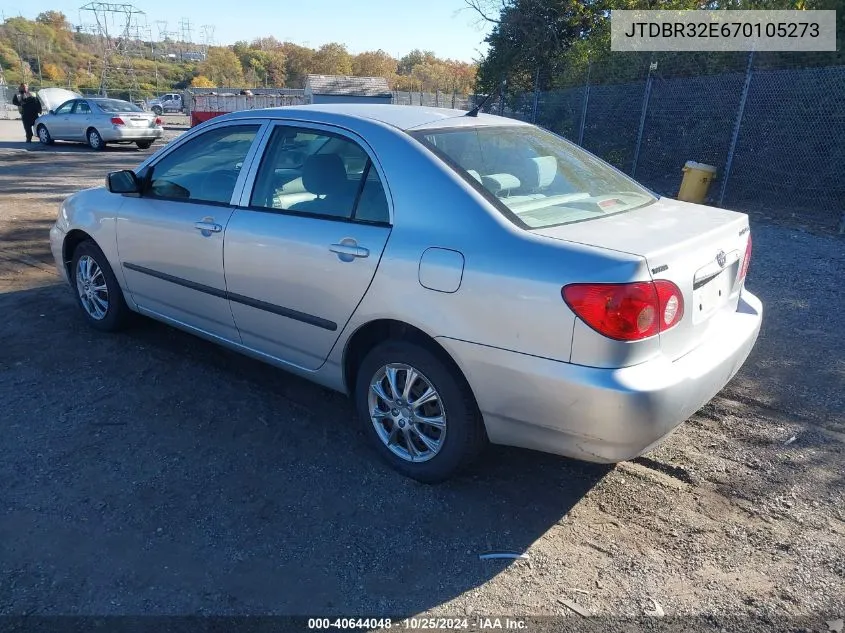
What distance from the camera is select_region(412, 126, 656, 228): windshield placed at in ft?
10.4

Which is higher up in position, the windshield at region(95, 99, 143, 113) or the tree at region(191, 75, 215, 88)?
the tree at region(191, 75, 215, 88)

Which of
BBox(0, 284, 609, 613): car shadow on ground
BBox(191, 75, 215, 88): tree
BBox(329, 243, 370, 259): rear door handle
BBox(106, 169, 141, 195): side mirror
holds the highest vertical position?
BBox(191, 75, 215, 88): tree

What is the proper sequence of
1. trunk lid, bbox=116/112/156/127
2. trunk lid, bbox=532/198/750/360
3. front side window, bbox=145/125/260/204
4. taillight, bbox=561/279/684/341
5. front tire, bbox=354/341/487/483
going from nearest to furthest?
taillight, bbox=561/279/684/341 < trunk lid, bbox=532/198/750/360 < front tire, bbox=354/341/487/483 < front side window, bbox=145/125/260/204 < trunk lid, bbox=116/112/156/127

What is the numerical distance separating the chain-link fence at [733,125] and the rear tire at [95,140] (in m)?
13.6

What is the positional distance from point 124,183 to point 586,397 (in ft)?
11.2

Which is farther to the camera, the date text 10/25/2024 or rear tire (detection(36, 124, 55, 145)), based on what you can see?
rear tire (detection(36, 124, 55, 145))

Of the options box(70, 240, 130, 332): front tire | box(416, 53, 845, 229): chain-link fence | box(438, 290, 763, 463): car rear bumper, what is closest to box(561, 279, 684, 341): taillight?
box(438, 290, 763, 463): car rear bumper

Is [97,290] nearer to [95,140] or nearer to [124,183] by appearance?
[124,183]

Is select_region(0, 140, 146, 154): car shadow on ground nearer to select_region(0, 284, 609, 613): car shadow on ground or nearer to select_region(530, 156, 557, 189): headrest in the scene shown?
select_region(0, 284, 609, 613): car shadow on ground

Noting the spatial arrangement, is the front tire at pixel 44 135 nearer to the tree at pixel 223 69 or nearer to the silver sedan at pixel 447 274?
the silver sedan at pixel 447 274

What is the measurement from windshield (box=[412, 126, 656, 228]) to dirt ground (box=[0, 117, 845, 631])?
4.36ft

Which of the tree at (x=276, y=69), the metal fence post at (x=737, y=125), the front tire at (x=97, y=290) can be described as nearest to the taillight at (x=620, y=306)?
the front tire at (x=97, y=290)

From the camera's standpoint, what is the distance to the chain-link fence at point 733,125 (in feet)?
33.9

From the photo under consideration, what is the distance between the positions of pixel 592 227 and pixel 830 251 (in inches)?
258
